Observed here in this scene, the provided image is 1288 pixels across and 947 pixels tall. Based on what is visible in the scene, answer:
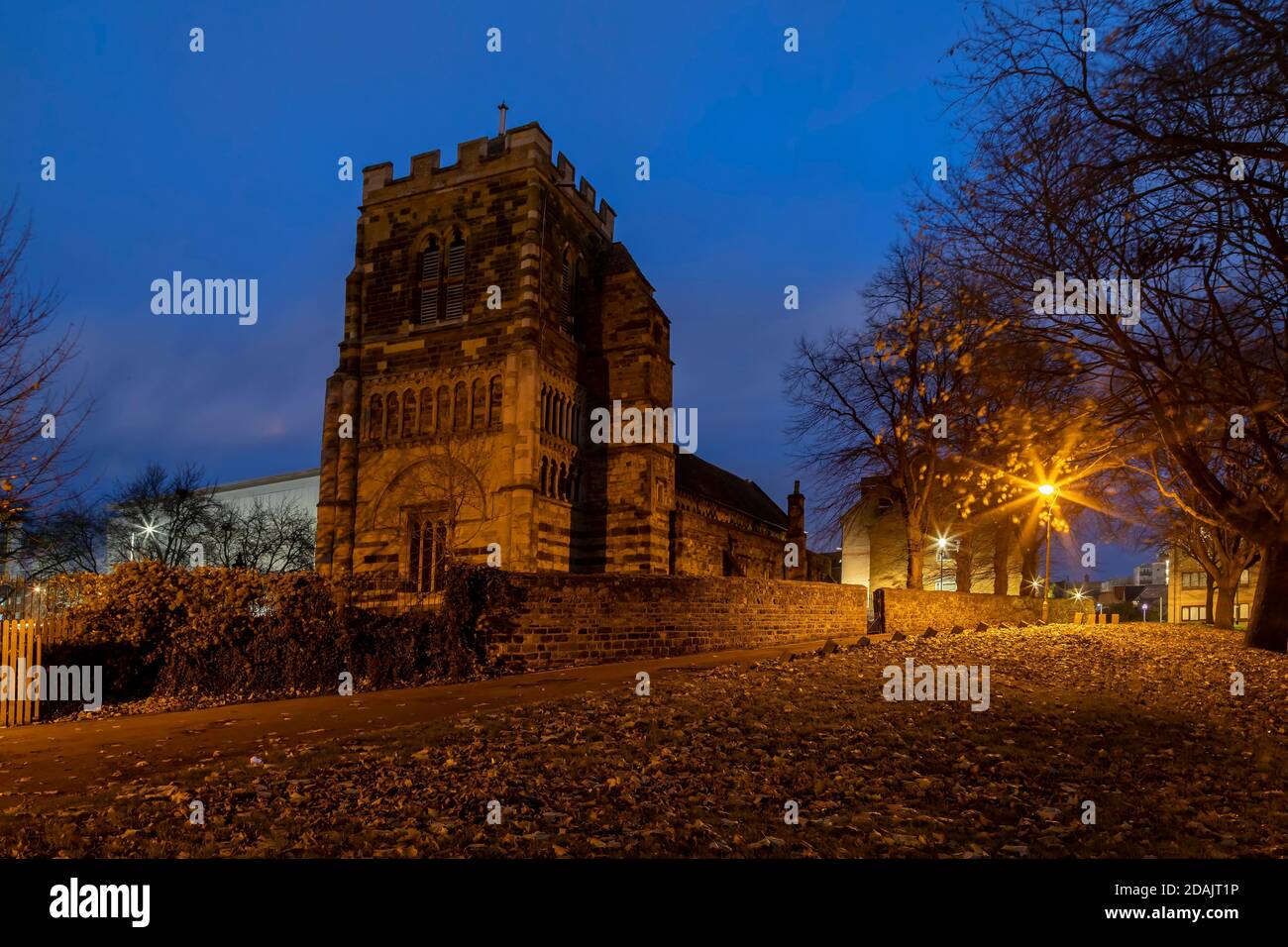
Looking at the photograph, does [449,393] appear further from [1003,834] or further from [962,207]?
[1003,834]

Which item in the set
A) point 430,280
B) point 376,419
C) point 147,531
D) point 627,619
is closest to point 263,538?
point 147,531

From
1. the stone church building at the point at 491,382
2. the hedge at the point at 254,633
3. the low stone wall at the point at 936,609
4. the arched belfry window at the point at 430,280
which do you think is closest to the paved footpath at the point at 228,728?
the hedge at the point at 254,633

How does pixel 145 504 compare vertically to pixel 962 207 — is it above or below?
below

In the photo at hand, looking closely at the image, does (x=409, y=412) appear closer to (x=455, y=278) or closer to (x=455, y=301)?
(x=455, y=301)

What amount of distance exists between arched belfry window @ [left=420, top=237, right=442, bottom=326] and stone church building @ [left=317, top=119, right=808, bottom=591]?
0.18 ft

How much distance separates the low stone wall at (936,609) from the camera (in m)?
24.0

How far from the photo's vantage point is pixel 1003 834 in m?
4.86

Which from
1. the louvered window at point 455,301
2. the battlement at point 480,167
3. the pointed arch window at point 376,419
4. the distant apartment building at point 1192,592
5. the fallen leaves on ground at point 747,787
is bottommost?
the distant apartment building at point 1192,592

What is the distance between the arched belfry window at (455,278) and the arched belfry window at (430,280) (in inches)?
14.6

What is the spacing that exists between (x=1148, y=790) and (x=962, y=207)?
25.1 ft

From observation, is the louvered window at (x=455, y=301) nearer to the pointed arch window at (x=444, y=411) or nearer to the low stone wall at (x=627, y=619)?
the pointed arch window at (x=444, y=411)

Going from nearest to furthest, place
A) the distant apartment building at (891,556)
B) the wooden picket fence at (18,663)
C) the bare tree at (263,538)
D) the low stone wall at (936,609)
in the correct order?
the wooden picket fence at (18,663)
the low stone wall at (936,609)
the bare tree at (263,538)
the distant apartment building at (891,556)

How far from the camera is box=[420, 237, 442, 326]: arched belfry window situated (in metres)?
28.6
